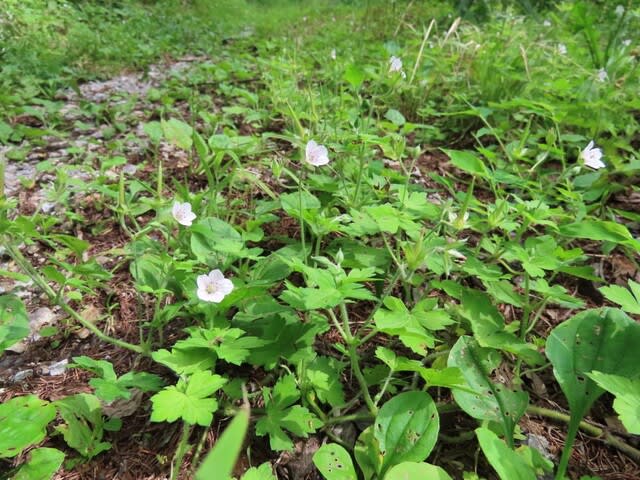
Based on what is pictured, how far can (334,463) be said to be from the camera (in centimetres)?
118

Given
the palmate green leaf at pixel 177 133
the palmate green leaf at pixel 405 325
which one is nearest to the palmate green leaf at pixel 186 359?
the palmate green leaf at pixel 405 325

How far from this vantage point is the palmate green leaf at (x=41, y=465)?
1.17 meters

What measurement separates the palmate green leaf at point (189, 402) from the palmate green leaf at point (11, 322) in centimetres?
59

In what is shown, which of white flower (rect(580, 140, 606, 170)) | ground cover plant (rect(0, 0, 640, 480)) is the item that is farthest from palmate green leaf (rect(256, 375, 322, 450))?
white flower (rect(580, 140, 606, 170))

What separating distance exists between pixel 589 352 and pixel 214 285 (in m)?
1.24

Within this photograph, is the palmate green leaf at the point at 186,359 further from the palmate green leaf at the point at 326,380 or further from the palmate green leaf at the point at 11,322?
the palmate green leaf at the point at 11,322

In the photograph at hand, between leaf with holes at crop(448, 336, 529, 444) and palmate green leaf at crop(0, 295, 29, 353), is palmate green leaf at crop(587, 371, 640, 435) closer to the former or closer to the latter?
leaf with holes at crop(448, 336, 529, 444)

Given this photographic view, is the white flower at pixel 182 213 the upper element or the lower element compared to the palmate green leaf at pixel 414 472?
upper

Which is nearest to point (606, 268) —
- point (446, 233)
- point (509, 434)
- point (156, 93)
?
point (446, 233)

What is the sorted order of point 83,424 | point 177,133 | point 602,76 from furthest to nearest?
1. point 602,76
2. point 177,133
3. point 83,424

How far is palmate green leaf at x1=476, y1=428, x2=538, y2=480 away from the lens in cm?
111

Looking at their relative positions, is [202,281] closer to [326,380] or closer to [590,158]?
[326,380]

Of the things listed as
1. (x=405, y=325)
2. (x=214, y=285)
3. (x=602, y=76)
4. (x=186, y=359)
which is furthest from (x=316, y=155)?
(x=602, y=76)

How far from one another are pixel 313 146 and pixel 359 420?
1060mm
